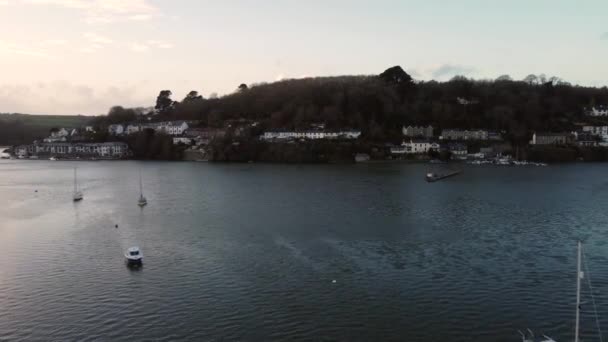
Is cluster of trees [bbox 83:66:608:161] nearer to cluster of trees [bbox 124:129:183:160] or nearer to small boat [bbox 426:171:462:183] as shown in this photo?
cluster of trees [bbox 124:129:183:160]

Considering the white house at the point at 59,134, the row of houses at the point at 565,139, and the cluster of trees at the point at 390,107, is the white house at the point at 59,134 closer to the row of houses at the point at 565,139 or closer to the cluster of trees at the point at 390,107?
the cluster of trees at the point at 390,107

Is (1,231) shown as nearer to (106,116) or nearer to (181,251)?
(181,251)

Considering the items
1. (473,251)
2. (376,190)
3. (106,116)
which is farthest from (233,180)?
(106,116)

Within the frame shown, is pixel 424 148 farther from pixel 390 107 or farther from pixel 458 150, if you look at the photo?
pixel 390 107

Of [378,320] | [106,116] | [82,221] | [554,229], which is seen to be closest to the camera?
→ [378,320]

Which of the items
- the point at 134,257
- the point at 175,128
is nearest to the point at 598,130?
the point at 175,128

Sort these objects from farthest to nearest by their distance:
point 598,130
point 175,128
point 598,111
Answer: point 598,111
point 175,128
point 598,130
